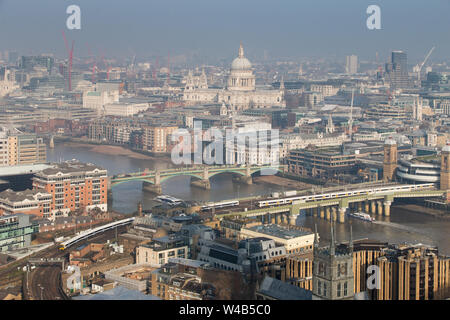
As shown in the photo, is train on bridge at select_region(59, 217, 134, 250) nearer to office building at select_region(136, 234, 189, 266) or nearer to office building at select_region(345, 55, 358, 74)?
Result: office building at select_region(136, 234, 189, 266)

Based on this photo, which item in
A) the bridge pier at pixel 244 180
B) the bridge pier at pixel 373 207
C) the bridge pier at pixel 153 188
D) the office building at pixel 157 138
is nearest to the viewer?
the bridge pier at pixel 373 207

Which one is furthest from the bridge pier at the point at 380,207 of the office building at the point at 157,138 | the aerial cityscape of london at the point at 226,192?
the office building at the point at 157,138

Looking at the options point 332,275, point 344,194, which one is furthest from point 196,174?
point 332,275

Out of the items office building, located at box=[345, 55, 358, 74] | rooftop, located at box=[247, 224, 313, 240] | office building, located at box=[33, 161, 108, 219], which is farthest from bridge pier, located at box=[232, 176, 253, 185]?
office building, located at box=[345, 55, 358, 74]

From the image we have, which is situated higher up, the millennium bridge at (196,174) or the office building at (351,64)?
the office building at (351,64)

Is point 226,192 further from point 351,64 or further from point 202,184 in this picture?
point 351,64

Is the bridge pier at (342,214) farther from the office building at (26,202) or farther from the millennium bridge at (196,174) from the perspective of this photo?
the office building at (26,202)
